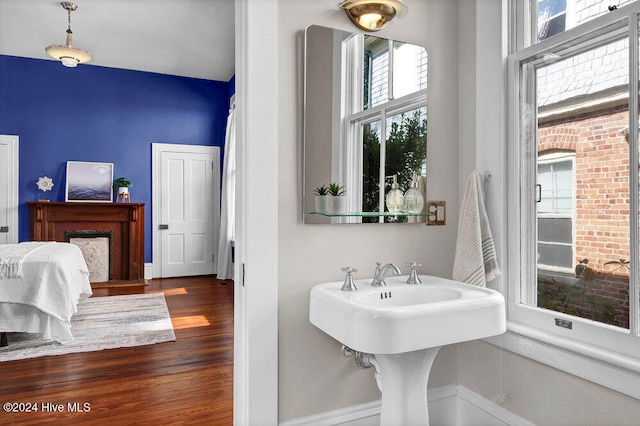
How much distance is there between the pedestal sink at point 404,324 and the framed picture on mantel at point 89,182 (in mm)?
5243

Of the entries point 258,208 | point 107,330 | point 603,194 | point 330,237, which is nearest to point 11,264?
point 107,330

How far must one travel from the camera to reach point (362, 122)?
1.89m

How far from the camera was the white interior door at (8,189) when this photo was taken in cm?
561

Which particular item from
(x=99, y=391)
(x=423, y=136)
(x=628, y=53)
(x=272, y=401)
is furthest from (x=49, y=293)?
(x=628, y=53)

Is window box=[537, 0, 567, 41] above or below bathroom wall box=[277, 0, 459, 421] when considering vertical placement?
above

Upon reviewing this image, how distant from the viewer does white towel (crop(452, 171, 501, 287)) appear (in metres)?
1.94

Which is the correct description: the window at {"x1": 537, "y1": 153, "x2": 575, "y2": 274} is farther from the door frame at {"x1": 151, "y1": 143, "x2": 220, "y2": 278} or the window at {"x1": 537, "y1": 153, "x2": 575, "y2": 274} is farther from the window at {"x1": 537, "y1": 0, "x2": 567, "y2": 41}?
the door frame at {"x1": 151, "y1": 143, "x2": 220, "y2": 278}

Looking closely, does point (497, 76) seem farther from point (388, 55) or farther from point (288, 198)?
point (288, 198)

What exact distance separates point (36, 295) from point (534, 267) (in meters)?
3.33

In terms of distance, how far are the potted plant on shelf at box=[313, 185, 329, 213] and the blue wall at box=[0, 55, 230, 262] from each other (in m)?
5.17

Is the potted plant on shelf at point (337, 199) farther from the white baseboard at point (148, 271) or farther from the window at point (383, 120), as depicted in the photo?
the white baseboard at point (148, 271)

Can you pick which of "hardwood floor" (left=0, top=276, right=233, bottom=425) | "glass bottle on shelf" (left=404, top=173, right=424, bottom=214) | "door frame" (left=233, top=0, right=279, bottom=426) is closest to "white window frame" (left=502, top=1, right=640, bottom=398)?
"glass bottle on shelf" (left=404, top=173, right=424, bottom=214)

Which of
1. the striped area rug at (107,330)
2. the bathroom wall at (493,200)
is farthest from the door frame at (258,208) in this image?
the striped area rug at (107,330)

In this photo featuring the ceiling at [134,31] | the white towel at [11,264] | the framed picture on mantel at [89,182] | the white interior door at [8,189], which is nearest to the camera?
the white towel at [11,264]
